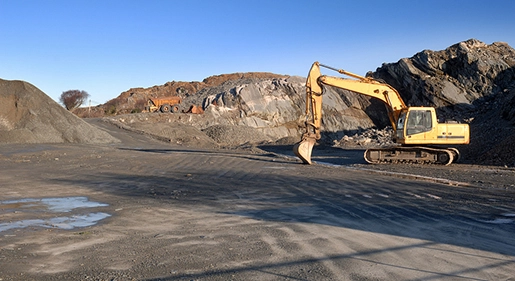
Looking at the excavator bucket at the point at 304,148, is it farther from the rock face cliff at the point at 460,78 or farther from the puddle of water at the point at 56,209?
the rock face cliff at the point at 460,78

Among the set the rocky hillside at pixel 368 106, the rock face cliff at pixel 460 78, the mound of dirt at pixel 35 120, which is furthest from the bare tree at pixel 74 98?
the rock face cliff at pixel 460 78

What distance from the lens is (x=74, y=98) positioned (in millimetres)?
81000

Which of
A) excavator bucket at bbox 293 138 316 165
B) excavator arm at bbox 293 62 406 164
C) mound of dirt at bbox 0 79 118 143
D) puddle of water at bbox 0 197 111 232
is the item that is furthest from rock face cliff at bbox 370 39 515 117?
puddle of water at bbox 0 197 111 232

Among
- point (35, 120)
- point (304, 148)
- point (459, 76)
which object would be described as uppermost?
point (459, 76)

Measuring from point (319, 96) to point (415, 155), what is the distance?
184 inches

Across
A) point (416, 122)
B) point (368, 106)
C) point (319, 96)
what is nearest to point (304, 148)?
point (319, 96)

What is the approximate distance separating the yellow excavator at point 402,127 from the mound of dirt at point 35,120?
15.3m

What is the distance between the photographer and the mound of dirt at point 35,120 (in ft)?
85.1

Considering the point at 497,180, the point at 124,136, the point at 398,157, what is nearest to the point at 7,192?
the point at 497,180

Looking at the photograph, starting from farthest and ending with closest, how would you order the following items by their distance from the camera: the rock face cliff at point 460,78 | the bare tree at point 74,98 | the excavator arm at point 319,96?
the bare tree at point 74,98, the rock face cliff at point 460,78, the excavator arm at point 319,96

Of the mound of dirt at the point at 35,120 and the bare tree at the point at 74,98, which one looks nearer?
the mound of dirt at the point at 35,120

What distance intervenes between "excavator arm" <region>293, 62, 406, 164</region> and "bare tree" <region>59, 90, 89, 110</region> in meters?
69.0

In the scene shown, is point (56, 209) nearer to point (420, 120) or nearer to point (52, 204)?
point (52, 204)

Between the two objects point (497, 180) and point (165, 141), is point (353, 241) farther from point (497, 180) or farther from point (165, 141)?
point (165, 141)
